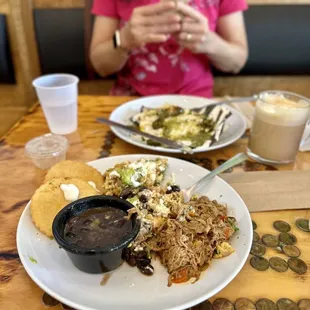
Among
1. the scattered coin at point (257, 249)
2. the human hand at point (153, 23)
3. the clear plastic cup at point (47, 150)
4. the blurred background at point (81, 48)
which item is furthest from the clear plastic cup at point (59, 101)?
the blurred background at point (81, 48)

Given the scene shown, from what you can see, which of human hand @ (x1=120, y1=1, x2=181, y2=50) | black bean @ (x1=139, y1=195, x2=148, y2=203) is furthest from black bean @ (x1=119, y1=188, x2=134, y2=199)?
human hand @ (x1=120, y1=1, x2=181, y2=50)

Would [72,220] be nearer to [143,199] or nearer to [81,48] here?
[143,199]

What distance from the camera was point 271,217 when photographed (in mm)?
1032

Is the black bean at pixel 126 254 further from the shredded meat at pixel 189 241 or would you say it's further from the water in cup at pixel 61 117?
the water in cup at pixel 61 117

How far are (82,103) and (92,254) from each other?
1.15 meters

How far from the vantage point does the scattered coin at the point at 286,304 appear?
75 centimetres

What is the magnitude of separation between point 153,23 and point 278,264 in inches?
49.1

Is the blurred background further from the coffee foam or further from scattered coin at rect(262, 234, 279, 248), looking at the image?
scattered coin at rect(262, 234, 279, 248)

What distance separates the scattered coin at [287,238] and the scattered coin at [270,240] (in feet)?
0.05

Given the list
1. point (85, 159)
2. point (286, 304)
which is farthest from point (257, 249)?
point (85, 159)

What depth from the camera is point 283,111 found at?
1238 mm

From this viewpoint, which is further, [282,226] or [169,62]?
[169,62]

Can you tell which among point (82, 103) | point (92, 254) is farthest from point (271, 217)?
point (82, 103)

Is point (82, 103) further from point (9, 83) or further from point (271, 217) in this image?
point (9, 83)
